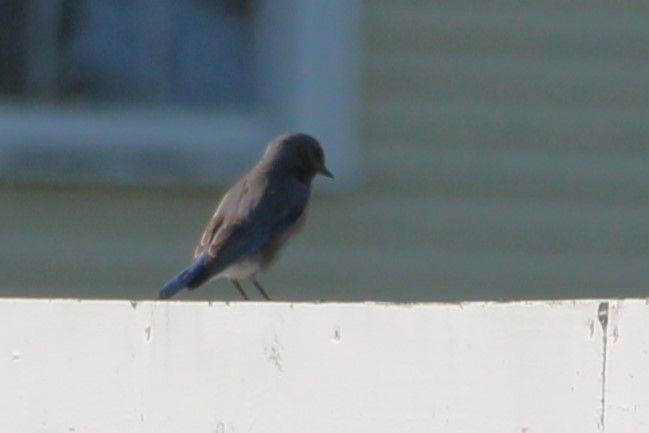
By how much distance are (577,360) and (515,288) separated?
14.4 feet

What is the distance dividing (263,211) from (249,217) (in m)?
0.06

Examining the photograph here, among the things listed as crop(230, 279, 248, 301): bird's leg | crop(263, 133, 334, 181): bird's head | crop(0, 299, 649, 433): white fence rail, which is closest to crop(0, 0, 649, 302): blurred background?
crop(230, 279, 248, 301): bird's leg

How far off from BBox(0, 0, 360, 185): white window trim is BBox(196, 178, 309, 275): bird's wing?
299mm

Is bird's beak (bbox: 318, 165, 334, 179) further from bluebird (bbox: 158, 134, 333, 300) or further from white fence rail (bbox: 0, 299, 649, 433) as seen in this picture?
white fence rail (bbox: 0, 299, 649, 433)

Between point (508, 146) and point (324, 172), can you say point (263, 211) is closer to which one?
point (324, 172)

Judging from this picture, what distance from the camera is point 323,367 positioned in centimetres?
234

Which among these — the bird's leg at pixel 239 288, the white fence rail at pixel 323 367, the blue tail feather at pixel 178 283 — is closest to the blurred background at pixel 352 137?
the bird's leg at pixel 239 288

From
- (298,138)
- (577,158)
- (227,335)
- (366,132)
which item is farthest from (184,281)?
(227,335)

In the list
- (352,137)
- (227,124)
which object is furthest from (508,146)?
(227,124)

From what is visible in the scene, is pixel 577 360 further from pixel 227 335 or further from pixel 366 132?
pixel 366 132

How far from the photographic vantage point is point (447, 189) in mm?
6469

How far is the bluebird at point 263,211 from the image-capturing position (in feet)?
19.1

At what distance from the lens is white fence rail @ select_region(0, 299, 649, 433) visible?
2121mm

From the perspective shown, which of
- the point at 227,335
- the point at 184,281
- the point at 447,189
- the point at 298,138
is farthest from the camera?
the point at 447,189
